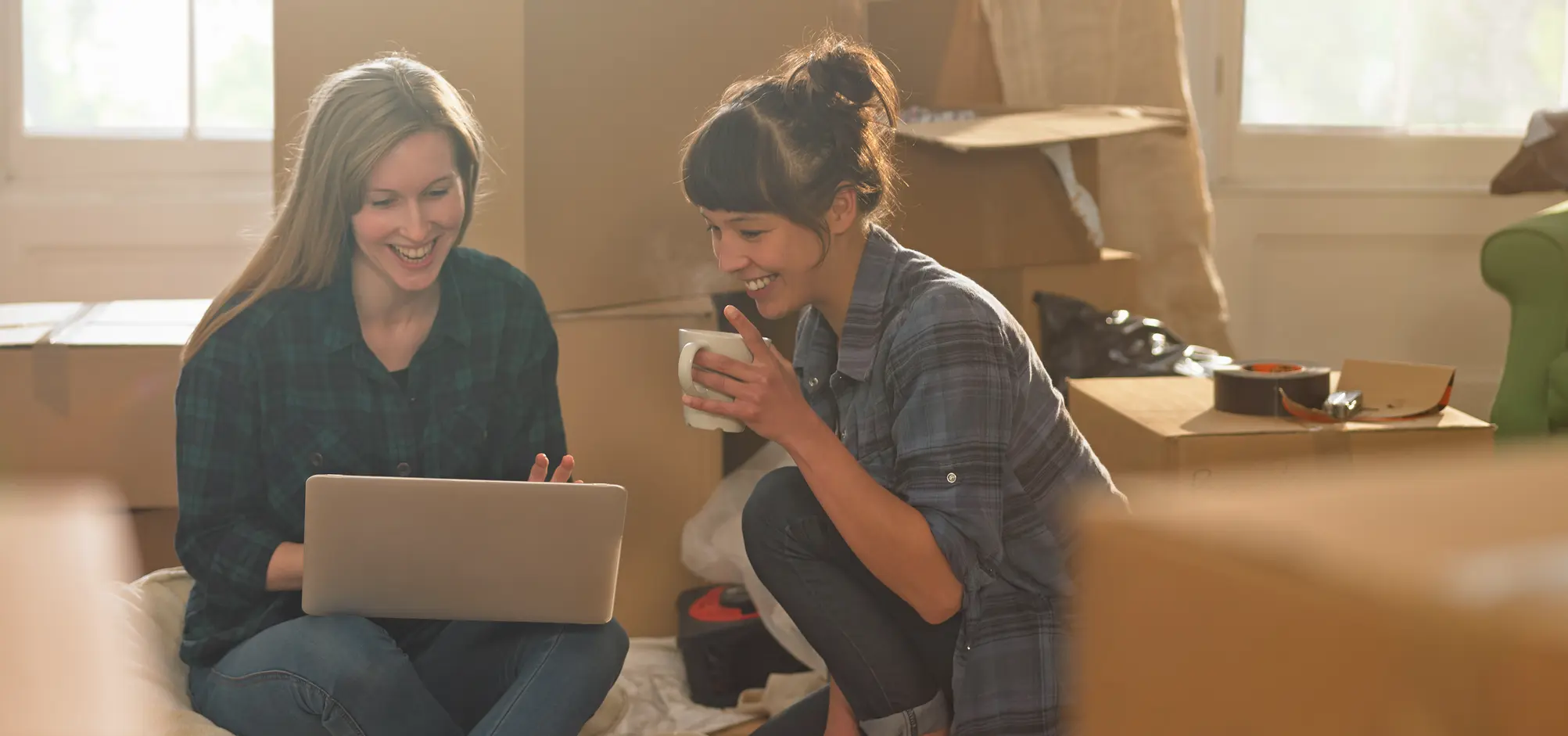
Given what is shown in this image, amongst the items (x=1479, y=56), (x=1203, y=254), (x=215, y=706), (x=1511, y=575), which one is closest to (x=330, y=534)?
(x=215, y=706)

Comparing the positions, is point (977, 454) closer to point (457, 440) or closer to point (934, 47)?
point (457, 440)

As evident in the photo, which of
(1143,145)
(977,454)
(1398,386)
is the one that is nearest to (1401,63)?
(1143,145)

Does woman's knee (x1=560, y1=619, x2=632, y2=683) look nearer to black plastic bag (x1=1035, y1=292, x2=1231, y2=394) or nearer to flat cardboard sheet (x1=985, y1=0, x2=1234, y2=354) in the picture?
black plastic bag (x1=1035, y1=292, x2=1231, y2=394)

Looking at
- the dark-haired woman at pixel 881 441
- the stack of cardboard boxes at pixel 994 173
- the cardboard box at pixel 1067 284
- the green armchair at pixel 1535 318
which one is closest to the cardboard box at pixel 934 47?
the stack of cardboard boxes at pixel 994 173

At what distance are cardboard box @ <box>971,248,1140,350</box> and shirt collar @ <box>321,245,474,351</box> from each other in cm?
85

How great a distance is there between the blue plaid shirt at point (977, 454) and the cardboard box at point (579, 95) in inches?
22.2

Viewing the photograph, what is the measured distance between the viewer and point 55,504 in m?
0.29

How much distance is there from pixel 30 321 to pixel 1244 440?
1479 mm

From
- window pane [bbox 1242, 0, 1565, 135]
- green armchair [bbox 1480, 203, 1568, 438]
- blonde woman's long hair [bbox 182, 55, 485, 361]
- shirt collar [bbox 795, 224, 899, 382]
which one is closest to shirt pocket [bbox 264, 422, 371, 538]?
blonde woman's long hair [bbox 182, 55, 485, 361]

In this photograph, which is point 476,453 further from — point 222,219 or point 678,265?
point 222,219

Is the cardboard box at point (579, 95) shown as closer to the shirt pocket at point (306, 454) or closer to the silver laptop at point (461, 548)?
the shirt pocket at point (306, 454)

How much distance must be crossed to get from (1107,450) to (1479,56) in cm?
203

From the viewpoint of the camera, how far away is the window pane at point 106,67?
274 centimetres

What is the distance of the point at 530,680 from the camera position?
3.92 feet
